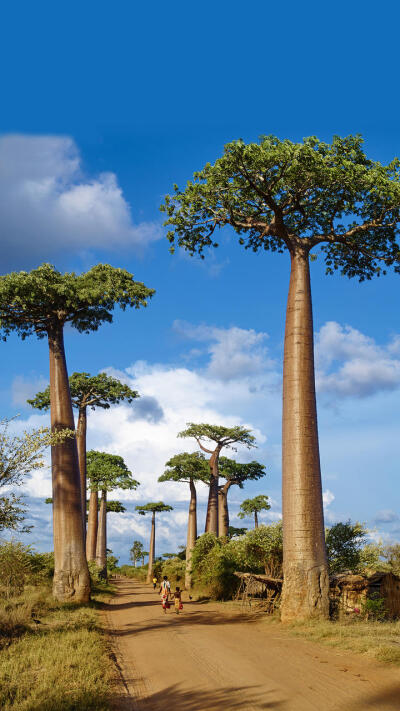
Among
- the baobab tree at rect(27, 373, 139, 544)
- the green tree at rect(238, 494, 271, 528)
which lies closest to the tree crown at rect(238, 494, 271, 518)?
the green tree at rect(238, 494, 271, 528)

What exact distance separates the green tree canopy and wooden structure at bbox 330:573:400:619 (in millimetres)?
21022

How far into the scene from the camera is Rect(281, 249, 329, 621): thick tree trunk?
1299 cm

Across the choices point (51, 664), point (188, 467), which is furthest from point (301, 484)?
point (188, 467)

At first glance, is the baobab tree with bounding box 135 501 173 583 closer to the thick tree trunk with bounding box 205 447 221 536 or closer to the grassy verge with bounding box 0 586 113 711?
the thick tree trunk with bounding box 205 447 221 536

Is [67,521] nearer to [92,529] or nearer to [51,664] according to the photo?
[51,664]

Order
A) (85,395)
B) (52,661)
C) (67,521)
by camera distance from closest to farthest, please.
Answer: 1. (52,661)
2. (67,521)
3. (85,395)

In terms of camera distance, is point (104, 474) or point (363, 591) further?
point (104, 474)

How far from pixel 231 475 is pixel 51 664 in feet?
96.5

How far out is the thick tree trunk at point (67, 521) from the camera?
58.4ft

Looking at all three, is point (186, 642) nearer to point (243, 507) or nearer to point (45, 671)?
point (45, 671)

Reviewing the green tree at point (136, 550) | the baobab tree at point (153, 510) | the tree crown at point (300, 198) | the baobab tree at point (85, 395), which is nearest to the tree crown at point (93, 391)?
the baobab tree at point (85, 395)

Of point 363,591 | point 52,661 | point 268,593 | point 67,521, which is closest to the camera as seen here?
point 52,661

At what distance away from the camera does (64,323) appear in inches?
811

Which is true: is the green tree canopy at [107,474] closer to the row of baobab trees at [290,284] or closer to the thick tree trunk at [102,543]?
the thick tree trunk at [102,543]
